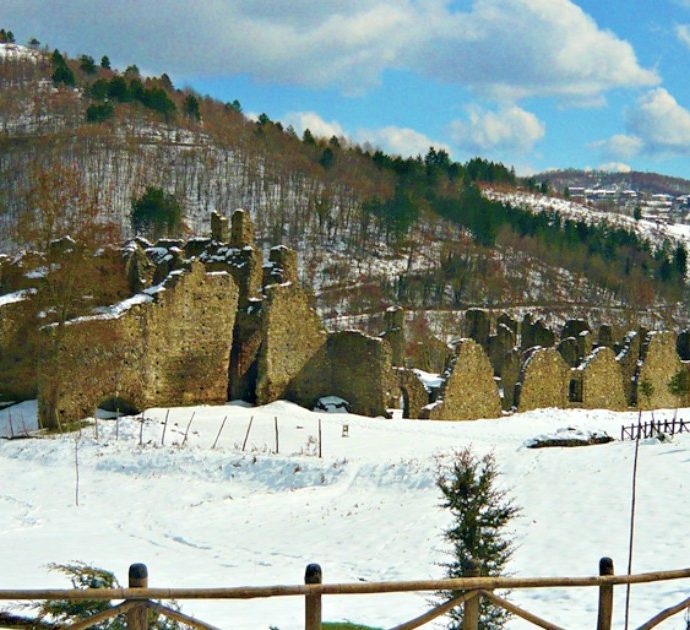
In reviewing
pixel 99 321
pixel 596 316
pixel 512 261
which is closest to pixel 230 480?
pixel 99 321

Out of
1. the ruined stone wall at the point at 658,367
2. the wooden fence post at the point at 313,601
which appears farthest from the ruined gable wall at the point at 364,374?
the wooden fence post at the point at 313,601

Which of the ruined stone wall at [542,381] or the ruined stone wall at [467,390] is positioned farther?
the ruined stone wall at [542,381]

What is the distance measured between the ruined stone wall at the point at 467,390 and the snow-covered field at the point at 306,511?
4600 millimetres

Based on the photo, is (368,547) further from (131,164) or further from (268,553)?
(131,164)

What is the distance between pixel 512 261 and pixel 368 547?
96.7 meters

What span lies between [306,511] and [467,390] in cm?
1494

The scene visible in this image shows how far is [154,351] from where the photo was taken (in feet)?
92.7

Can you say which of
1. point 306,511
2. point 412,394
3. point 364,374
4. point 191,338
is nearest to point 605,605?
point 306,511

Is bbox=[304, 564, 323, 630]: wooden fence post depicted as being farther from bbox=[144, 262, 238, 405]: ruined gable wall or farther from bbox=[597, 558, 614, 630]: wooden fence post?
bbox=[144, 262, 238, 405]: ruined gable wall

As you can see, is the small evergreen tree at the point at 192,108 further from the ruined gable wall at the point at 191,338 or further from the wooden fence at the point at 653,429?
the wooden fence at the point at 653,429

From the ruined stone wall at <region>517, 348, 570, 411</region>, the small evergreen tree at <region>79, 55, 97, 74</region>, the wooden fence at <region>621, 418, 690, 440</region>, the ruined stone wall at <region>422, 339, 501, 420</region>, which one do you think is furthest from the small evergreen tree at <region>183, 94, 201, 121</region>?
the wooden fence at <region>621, 418, 690, 440</region>

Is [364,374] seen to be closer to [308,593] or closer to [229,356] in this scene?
[229,356]

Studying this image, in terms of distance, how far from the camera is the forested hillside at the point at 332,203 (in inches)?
3735

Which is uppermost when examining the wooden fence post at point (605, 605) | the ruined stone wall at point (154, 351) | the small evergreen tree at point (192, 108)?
the small evergreen tree at point (192, 108)
